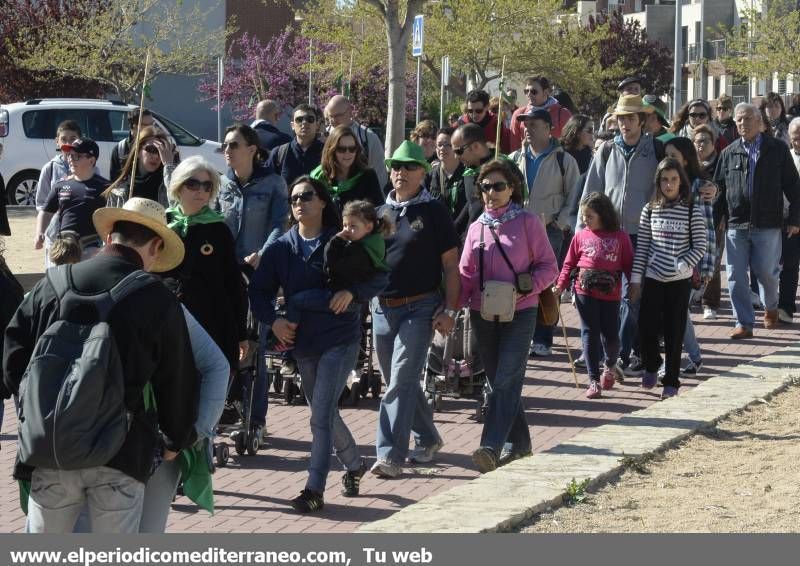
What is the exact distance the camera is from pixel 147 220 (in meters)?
5.00

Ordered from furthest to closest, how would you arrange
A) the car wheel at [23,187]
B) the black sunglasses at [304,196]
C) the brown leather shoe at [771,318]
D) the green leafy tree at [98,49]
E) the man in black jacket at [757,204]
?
the green leafy tree at [98,49] < the car wheel at [23,187] < the brown leather shoe at [771,318] < the man in black jacket at [757,204] < the black sunglasses at [304,196]

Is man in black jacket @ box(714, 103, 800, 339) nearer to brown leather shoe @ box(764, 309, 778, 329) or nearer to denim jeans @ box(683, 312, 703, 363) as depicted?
brown leather shoe @ box(764, 309, 778, 329)

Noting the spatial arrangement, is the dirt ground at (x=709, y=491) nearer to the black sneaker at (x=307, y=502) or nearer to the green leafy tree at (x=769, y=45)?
the black sneaker at (x=307, y=502)

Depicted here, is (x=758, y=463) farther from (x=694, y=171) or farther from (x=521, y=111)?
(x=521, y=111)

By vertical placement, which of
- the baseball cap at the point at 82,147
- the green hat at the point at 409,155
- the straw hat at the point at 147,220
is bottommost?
the straw hat at the point at 147,220

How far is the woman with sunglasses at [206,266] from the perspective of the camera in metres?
7.86

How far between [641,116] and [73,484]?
27.7 feet

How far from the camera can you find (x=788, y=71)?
51844 mm

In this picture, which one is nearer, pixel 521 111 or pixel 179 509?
pixel 179 509

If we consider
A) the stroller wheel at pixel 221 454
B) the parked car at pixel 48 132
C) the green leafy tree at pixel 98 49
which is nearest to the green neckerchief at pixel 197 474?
the stroller wheel at pixel 221 454

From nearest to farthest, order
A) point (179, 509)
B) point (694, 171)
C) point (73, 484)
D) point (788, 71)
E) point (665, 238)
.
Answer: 1. point (73, 484)
2. point (179, 509)
3. point (665, 238)
4. point (694, 171)
5. point (788, 71)

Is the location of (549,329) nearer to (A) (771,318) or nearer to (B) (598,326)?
(B) (598,326)

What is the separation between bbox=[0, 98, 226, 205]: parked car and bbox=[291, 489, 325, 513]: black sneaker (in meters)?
19.8
